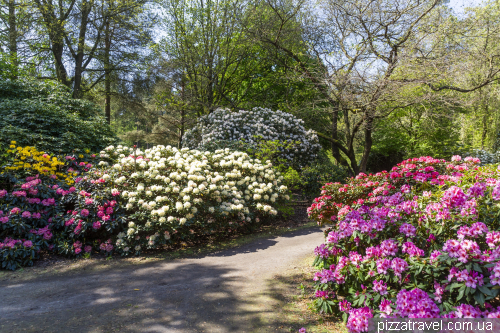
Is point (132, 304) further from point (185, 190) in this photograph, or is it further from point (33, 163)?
point (33, 163)

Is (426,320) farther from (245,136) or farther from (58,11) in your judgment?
(58,11)

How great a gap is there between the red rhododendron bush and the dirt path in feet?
2.31

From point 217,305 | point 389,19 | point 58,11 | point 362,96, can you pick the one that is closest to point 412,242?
point 217,305

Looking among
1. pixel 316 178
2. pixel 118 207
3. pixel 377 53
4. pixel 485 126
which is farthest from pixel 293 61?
pixel 485 126

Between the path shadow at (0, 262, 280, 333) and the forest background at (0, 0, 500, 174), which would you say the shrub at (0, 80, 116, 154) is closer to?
the forest background at (0, 0, 500, 174)

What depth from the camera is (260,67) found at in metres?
12.9

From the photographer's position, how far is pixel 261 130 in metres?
9.32

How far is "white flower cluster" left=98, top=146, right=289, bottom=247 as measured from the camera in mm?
4379

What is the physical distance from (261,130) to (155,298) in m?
7.06

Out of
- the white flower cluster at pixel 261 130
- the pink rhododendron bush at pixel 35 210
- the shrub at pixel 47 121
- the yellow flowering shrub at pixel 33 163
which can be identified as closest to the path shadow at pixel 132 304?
the pink rhododendron bush at pixel 35 210

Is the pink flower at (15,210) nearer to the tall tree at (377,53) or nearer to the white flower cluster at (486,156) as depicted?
the tall tree at (377,53)

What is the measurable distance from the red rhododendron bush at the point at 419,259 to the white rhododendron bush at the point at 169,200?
2360 mm

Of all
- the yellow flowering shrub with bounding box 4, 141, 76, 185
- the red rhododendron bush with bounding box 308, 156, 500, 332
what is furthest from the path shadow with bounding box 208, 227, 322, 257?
the yellow flowering shrub with bounding box 4, 141, 76, 185

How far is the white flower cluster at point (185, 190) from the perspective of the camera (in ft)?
14.4
